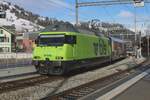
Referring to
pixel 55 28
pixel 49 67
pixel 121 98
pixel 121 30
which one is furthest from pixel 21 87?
pixel 121 30

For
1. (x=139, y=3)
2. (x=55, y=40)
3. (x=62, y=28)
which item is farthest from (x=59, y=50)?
(x=139, y=3)

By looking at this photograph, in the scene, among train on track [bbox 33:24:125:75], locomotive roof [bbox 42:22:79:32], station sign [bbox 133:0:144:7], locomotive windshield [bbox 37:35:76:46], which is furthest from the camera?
station sign [bbox 133:0:144:7]

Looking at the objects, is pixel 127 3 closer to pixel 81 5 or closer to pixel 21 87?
pixel 81 5

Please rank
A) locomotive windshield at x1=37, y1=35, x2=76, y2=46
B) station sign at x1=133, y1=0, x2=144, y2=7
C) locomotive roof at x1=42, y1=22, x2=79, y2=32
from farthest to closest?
1. station sign at x1=133, y1=0, x2=144, y2=7
2. locomotive roof at x1=42, y1=22, x2=79, y2=32
3. locomotive windshield at x1=37, y1=35, x2=76, y2=46

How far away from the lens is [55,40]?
25.8 metres

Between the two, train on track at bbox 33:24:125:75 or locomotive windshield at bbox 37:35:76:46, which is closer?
train on track at bbox 33:24:125:75

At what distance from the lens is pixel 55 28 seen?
2647cm

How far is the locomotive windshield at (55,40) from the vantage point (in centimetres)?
2547

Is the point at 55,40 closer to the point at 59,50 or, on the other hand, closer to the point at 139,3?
the point at 59,50

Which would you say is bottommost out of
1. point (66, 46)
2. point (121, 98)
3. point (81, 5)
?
point (121, 98)

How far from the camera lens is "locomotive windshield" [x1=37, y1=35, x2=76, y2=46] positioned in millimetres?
25469

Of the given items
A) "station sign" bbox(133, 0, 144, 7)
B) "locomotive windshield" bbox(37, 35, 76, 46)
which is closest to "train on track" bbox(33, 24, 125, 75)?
"locomotive windshield" bbox(37, 35, 76, 46)

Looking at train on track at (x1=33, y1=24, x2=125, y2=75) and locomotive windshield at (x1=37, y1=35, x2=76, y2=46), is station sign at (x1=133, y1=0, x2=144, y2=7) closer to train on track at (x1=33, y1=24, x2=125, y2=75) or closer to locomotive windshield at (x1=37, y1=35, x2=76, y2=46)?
Result: train on track at (x1=33, y1=24, x2=125, y2=75)

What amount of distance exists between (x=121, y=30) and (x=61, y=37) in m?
93.0
